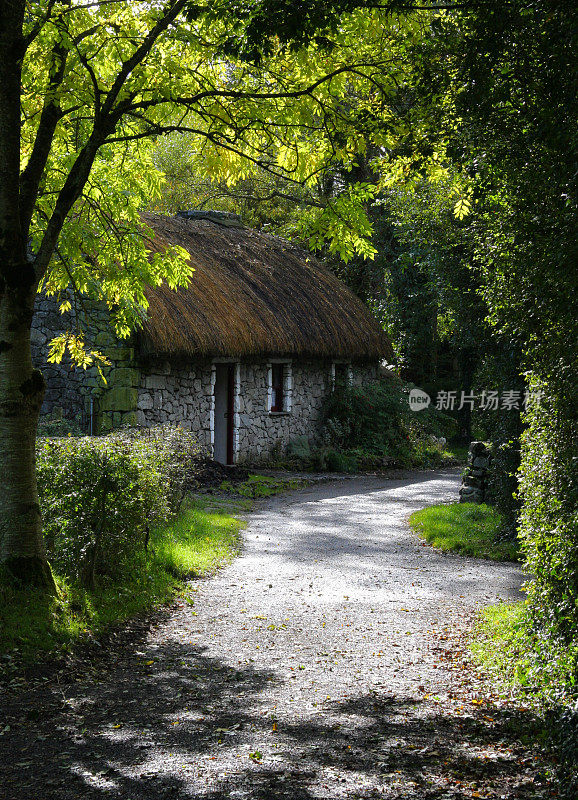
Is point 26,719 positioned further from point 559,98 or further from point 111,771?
point 559,98

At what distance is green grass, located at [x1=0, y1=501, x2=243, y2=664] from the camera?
623 centimetres

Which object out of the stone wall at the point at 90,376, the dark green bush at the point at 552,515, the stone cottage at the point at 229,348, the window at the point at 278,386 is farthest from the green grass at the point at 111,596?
the window at the point at 278,386

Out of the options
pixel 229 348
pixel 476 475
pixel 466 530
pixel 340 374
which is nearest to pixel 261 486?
pixel 229 348

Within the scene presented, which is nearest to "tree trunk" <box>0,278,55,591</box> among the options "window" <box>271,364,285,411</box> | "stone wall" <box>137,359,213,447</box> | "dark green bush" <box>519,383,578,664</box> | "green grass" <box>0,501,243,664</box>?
"green grass" <box>0,501,243,664</box>

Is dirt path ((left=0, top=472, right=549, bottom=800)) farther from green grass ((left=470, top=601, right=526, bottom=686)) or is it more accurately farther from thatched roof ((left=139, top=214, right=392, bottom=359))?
thatched roof ((left=139, top=214, right=392, bottom=359))

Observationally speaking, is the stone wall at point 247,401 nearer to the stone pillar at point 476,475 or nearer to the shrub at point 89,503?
the stone pillar at point 476,475

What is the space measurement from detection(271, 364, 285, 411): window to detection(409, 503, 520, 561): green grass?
23.5ft

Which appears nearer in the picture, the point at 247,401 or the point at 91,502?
the point at 91,502

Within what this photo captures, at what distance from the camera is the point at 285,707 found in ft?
18.0

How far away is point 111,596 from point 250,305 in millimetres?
12275

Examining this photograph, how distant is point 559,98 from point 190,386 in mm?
13411

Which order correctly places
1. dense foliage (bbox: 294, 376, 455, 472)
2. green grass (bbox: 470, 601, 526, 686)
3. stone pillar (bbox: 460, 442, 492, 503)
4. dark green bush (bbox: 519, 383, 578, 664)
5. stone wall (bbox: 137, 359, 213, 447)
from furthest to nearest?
dense foliage (bbox: 294, 376, 455, 472), stone wall (bbox: 137, 359, 213, 447), stone pillar (bbox: 460, 442, 492, 503), green grass (bbox: 470, 601, 526, 686), dark green bush (bbox: 519, 383, 578, 664)

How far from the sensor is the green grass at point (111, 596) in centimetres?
623

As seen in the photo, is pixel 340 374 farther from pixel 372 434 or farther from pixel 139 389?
pixel 139 389
